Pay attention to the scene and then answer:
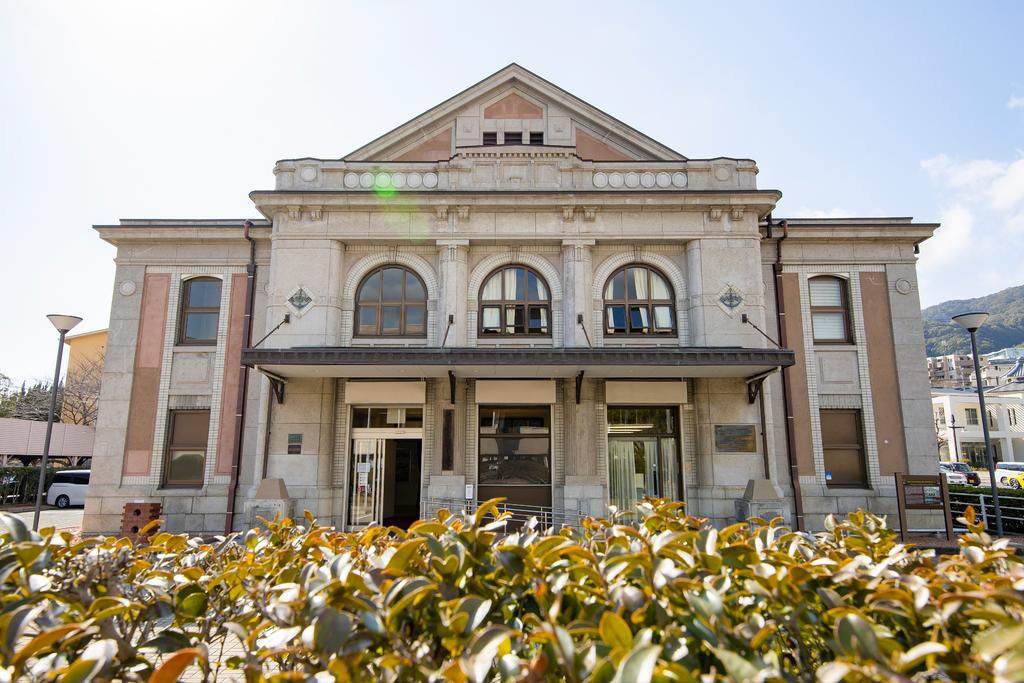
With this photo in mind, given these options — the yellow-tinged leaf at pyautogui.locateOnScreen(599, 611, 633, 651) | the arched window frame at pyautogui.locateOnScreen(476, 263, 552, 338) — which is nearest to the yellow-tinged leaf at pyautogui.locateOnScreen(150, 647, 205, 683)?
the yellow-tinged leaf at pyautogui.locateOnScreen(599, 611, 633, 651)

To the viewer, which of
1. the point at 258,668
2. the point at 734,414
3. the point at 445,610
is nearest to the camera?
the point at 258,668

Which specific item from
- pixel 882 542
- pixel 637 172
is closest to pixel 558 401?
pixel 637 172

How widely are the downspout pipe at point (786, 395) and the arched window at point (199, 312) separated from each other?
1671cm

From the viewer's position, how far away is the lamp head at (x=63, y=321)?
15.1 m

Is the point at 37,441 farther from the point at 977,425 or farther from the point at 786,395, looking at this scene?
the point at 977,425

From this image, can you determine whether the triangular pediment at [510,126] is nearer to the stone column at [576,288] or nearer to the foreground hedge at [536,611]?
the stone column at [576,288]

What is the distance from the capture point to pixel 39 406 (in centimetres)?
5181

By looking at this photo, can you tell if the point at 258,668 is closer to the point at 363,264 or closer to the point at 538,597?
the point at 538,597

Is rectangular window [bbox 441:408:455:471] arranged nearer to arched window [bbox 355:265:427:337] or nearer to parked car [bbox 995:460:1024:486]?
arched window [bbox 355:265:427:337]

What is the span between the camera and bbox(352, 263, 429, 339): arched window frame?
55.1 feet

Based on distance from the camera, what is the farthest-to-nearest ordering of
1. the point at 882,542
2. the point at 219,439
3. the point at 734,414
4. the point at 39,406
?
the point at 39,406
the point at 219,439
the point at 734,414
the point at 882,542

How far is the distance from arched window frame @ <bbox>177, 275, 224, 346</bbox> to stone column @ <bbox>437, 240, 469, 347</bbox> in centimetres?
699

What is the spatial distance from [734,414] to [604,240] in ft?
19.4

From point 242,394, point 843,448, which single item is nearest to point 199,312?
point 242,394
